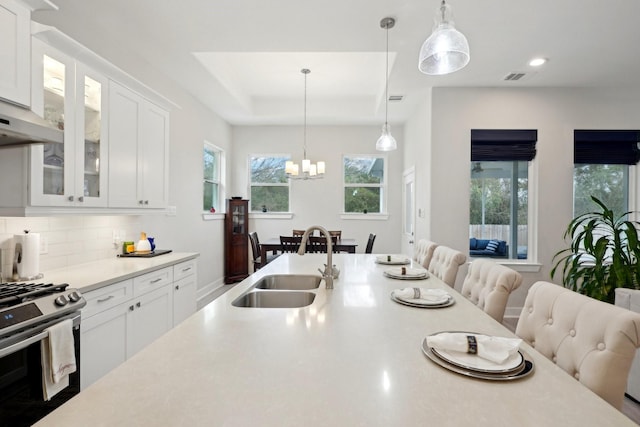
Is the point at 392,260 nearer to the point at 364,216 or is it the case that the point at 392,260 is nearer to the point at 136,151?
the point at 136,151

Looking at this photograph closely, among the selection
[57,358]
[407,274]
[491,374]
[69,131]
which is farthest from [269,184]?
[491,374]

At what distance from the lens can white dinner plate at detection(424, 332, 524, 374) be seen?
0.80 metres

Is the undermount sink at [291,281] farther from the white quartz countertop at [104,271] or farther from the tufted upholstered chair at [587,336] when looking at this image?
the tufted upholstered chair at [587,336]

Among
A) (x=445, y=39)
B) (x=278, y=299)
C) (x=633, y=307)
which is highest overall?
(x=445, y=39)

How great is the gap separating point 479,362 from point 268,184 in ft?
18.0

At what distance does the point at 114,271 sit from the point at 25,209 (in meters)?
0.66

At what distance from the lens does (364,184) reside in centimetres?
601

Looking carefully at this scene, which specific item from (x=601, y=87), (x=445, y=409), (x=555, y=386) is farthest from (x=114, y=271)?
(x=601, y=87)

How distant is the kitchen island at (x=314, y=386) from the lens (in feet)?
2.11

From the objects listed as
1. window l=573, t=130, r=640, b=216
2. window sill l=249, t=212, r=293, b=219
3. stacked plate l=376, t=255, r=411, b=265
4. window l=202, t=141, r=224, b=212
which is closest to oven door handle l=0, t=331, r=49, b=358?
stacked plate l=376, t=255, r=411, b=265

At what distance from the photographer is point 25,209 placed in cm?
179

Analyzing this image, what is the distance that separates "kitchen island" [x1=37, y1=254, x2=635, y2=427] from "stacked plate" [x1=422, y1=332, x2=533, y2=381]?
17 millimetres

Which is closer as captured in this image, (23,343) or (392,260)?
(23,343)

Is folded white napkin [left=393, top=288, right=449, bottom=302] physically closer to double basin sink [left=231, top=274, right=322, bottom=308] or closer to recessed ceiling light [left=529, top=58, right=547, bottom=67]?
double basin sink [left=231, top=274, right=322, bottom=308]
